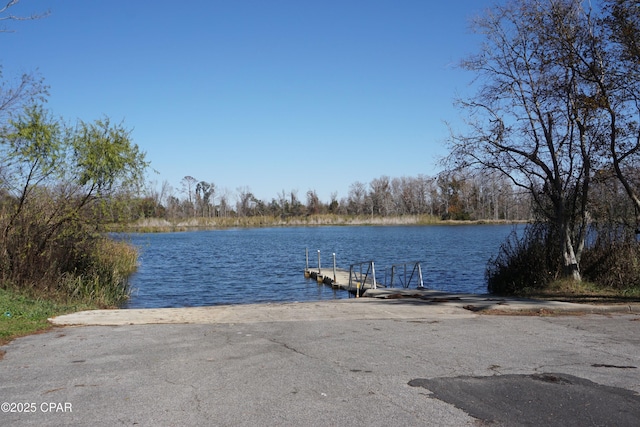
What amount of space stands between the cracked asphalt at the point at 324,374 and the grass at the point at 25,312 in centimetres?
48

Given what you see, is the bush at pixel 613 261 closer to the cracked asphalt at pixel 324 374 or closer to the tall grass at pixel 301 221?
the cracked asphalt at pixel 324 374

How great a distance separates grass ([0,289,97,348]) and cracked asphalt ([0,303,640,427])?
1.57 feet

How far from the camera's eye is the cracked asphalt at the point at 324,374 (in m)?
5.72

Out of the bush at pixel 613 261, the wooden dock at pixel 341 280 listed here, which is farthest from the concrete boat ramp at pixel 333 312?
the wooden dock at pixel 341 280

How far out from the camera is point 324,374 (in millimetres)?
7242

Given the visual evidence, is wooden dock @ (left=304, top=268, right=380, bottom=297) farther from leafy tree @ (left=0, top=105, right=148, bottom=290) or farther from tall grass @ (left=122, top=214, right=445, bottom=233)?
tall grass @ (left=122, top=214, right=445, bottom=233)

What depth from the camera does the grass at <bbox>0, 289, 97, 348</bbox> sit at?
33.4 ft

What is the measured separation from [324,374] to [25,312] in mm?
7863

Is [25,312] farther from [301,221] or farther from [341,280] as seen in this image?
[301,221]

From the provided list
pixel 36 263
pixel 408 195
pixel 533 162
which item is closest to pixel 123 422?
pixel 36 263

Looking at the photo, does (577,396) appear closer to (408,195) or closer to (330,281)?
(330,281)

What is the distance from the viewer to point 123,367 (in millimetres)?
7633

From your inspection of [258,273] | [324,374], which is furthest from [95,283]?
[258,273]

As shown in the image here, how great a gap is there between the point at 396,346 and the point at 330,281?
20209 millimetres
